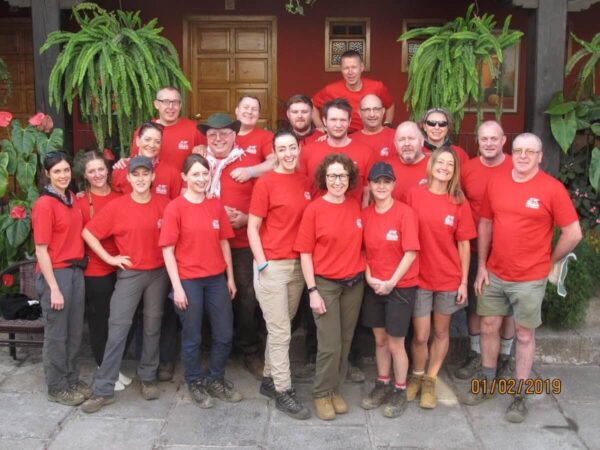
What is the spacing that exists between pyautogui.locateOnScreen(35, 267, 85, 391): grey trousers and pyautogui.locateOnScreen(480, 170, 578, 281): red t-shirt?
112 inches

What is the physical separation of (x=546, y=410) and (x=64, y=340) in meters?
3.32

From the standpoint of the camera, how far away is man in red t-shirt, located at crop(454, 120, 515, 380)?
4660 mm

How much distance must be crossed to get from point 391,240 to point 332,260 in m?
0.40

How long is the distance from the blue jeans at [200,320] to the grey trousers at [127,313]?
0.79 ft

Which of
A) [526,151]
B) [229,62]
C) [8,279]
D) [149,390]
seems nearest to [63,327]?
[149,390]

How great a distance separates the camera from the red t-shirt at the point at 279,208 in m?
4.38

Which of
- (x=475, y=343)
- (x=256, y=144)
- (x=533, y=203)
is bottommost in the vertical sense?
(x=475, y=343)

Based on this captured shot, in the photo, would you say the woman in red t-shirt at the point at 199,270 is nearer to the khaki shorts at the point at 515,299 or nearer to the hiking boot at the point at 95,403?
the hiking boot at the point at 95,403

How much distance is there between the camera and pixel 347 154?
4.65m

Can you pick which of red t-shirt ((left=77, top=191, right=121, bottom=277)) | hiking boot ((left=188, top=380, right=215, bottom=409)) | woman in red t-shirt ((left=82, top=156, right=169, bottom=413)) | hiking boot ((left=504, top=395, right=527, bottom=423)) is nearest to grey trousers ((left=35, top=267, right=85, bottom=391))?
red t-shirt ((left=77, top=191, right=121, bottom=277))

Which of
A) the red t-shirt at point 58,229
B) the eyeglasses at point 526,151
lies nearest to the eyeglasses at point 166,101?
the red t-shirt at point 58,229

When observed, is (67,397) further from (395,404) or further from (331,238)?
(395,404)

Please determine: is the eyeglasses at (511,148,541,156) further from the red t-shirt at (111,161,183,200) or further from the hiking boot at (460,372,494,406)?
the red t-shirt at (111,161,183,200)

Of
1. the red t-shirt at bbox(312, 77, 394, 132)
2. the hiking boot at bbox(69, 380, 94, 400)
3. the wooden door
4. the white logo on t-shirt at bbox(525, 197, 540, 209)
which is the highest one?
the wooden door
